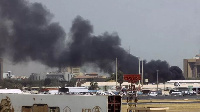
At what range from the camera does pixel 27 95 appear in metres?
29.0

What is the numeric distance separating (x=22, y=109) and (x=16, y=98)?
75 cm

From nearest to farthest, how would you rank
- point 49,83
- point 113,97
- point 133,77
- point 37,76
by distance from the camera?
point 113,97 < point 133,77 < point 49,83 < point 37,76

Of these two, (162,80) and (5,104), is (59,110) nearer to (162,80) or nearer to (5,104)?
(5,104)

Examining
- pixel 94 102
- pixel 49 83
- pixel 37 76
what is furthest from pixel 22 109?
pixel 37 76

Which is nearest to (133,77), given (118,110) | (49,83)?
(118,110)

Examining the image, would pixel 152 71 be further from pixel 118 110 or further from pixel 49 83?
pixel 118 110

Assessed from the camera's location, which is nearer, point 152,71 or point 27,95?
point 27,95

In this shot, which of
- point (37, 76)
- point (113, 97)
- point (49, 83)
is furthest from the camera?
point (37, 76)

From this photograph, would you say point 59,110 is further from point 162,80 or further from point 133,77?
point 162,80

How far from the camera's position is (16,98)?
29.3 metres

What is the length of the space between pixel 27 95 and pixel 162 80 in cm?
17281

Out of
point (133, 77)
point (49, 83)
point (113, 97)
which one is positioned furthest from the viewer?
point (49, 83)

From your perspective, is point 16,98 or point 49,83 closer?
point 16,98

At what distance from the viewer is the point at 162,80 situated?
199 metres
